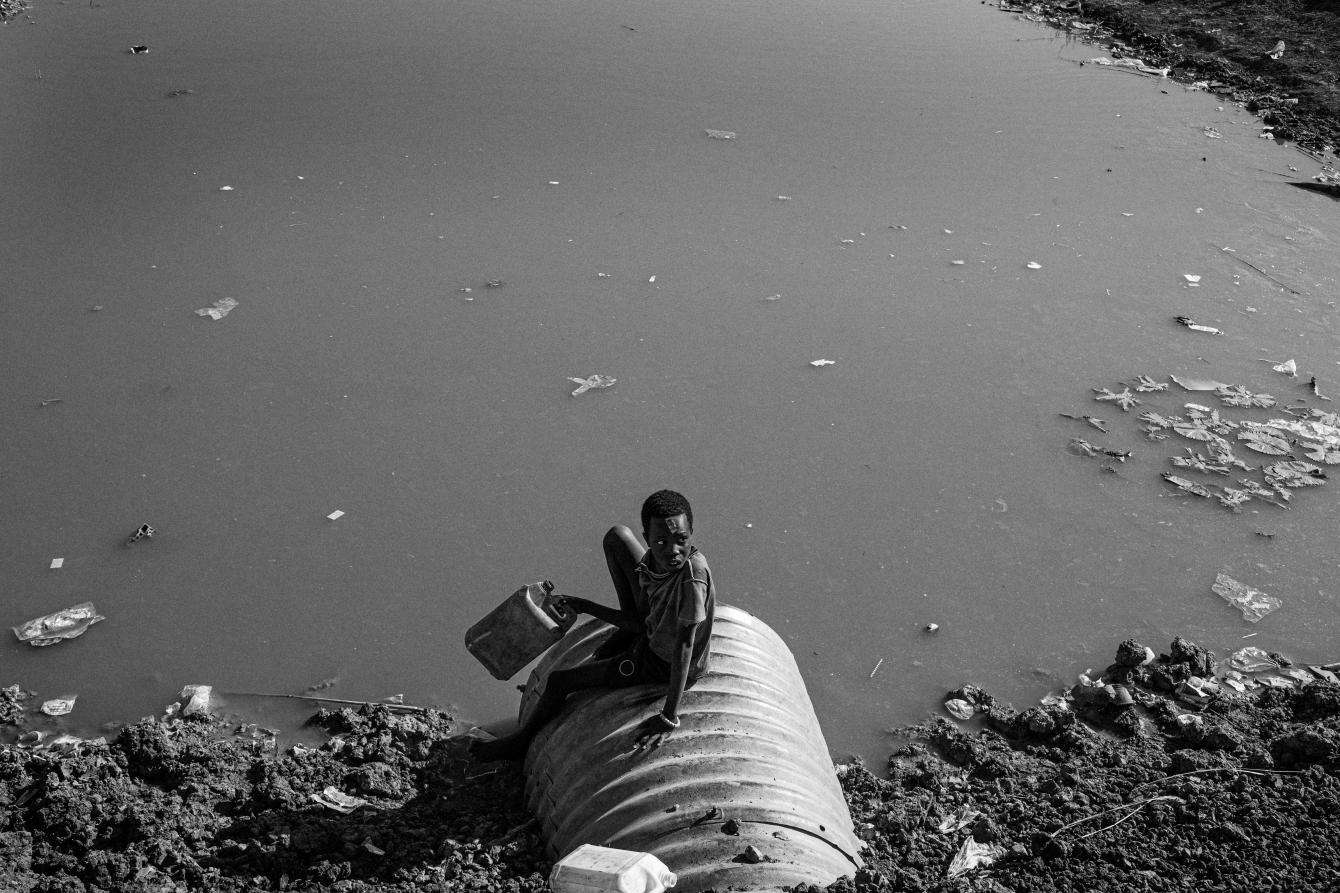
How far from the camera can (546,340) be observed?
20.8ft

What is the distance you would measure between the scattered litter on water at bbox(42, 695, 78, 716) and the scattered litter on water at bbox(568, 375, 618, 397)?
277 centimetres

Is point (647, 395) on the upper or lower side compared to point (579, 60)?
lower

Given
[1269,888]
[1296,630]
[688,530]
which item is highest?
[688,530]

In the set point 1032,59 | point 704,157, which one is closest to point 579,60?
point 704,157

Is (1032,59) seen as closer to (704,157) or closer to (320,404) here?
(704,157)

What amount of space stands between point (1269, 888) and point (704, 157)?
646 cm

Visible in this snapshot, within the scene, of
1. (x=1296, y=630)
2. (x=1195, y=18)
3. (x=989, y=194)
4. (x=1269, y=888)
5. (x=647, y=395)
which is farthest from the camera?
(x=1195, y=18)

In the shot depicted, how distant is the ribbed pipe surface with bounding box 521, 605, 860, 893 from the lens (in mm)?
2882

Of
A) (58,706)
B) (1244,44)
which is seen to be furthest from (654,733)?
(1244,44)

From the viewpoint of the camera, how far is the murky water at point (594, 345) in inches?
189

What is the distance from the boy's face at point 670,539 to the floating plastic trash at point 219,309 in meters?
4.19

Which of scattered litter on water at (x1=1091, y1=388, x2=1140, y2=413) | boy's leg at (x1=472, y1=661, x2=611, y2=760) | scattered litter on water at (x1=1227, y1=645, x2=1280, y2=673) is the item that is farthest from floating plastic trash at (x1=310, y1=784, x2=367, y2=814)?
scattered litter on water at (x1=1091, y1=388, x2=1140, y2=413)

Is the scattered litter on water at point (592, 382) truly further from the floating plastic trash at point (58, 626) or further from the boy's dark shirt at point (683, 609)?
the boy's dark shirt at point (683, 609)

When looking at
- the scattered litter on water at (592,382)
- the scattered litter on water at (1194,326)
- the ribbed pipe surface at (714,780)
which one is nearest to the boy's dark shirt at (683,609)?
the ribbed pipe surface at (714,780)
